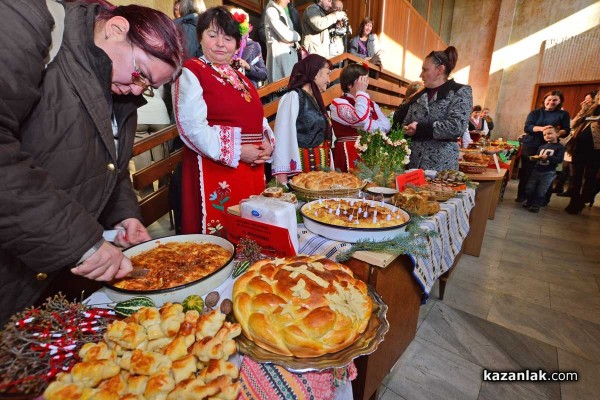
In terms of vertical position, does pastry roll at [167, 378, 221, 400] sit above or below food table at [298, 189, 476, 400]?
above

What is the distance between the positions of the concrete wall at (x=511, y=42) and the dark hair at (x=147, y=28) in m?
14.7

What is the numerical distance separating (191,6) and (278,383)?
3295 millimetres

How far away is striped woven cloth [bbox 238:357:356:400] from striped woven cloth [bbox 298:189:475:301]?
0.54m

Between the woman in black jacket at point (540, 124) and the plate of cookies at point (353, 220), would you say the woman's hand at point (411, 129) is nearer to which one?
the plate of cookies at point (353, 220)

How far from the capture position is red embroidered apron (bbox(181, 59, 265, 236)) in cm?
176

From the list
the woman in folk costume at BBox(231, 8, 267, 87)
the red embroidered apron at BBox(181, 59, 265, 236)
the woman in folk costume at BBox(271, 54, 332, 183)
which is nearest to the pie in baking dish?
the red embroidered apron at BBox(181, 59, 265, 236)

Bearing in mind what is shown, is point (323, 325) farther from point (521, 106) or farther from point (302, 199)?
point (521, 106)

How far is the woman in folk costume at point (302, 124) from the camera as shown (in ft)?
7.87

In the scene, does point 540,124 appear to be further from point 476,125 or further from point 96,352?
point 96,352

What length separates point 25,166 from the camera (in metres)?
0.67

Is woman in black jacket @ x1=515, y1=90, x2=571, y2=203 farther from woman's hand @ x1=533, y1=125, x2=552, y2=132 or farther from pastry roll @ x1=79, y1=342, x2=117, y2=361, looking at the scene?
pastry roll @ x1=79, y1=342, x2=117, y2=361

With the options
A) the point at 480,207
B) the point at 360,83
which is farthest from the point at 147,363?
the point at 480,207

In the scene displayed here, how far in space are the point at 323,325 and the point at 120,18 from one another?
1.08 m

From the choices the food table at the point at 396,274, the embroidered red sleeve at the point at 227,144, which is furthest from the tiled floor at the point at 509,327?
the embroidered red sleeve at the point at 227,144
